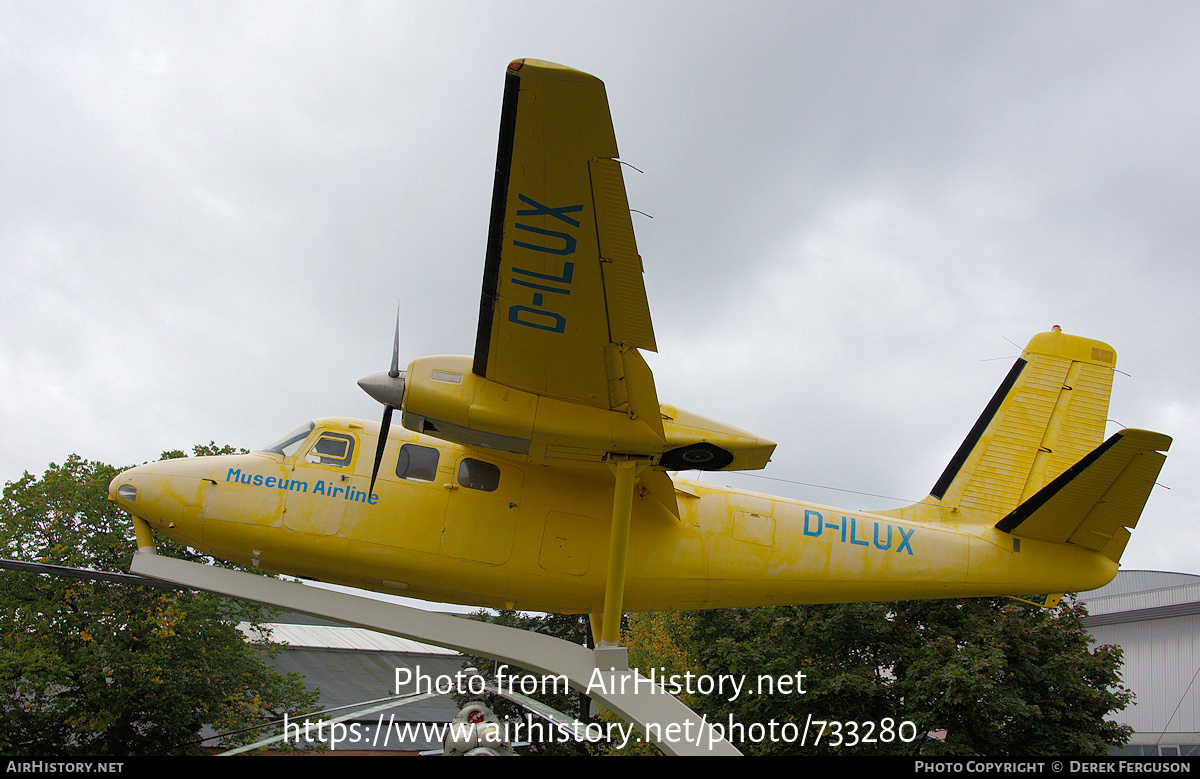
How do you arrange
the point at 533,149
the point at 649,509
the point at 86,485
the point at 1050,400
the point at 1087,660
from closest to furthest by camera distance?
the point at 533,149 < the point at 649,509 < the point at 1050,400 < the point at 1087,660 < the point at 86,485

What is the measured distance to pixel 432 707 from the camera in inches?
1191

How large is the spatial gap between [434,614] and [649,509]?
2.86 metres

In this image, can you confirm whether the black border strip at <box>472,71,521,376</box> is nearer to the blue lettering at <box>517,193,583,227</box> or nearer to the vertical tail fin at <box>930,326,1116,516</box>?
the blue lettering at <box>517,193,583,227</box>

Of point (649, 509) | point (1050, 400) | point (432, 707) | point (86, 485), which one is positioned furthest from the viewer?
point (432, 707)

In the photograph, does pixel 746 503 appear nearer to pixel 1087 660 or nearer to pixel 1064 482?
pixel 1064 482

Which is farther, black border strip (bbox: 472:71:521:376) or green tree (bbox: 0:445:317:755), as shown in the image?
green tree (bbox: 0:445:317:755)

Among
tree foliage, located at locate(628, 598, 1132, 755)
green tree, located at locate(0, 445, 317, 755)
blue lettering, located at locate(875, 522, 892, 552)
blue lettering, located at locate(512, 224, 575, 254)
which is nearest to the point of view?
blue lettering, located at locate(512, 224, 575, 254)

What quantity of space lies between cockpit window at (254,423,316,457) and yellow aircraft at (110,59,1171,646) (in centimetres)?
3

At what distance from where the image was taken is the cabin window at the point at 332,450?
8992mm

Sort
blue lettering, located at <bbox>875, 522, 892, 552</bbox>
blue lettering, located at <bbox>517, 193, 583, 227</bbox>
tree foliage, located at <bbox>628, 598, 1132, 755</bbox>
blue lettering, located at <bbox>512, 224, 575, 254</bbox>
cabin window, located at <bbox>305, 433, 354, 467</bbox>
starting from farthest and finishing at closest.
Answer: tree foliage, located at <bbox>628, 598, 1132, 755</bbox>, blue lettering, located at <bbox>875, 522, 892, 552</bbox>, cabin window, located at <bbox>305, 433, 354, 467</bbox>, blue lettering, located at <bbox>512, 224, 575, 254</bbox>, blue lettering, located at <bbox>517, 193, 583, 227</bbox>

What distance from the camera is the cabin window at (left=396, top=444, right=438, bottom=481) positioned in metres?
8.88

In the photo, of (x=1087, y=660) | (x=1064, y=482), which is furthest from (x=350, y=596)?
(x=1087, y=660)

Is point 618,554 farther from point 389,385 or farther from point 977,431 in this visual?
point 977,431

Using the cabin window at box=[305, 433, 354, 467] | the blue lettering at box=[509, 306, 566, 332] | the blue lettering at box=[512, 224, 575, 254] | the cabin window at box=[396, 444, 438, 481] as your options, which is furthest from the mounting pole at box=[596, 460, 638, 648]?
the cabin window at box=[305, 433, 354, 467]
